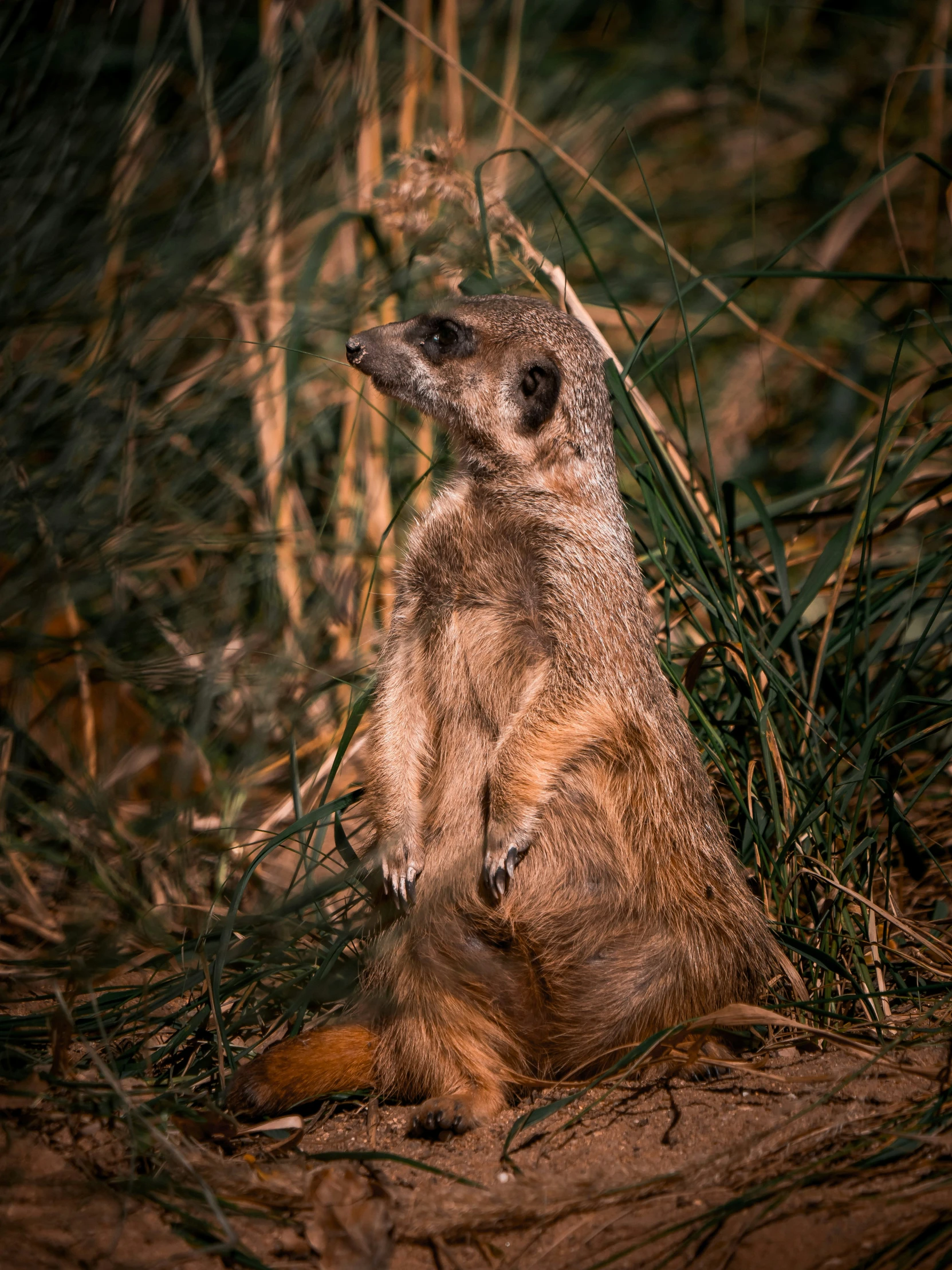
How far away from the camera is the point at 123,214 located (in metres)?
3.20

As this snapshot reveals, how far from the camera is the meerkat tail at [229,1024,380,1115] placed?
1974 mm

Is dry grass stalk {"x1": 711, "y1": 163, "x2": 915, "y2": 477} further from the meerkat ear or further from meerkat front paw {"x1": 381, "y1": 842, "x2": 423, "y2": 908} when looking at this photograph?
meerkat front paw {"x1": 381, "y1": 842, "x2": 423, "y2": 908}

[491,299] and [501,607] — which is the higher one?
[491,299]

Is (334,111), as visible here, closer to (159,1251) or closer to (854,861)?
(854,861)

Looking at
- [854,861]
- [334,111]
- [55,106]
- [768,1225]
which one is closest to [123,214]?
[55,106]

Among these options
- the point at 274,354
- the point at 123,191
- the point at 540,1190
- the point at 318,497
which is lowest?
the point at 540,1190

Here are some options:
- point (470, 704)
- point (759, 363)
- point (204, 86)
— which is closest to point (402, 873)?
point (470, 704)

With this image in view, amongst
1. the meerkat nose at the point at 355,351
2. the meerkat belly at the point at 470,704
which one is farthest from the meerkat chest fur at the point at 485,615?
the meerkat nose at the point at 355,351

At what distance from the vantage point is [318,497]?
4.32 meters

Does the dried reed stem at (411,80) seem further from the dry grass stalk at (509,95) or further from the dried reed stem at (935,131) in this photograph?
the dried reed stem at (935,131)

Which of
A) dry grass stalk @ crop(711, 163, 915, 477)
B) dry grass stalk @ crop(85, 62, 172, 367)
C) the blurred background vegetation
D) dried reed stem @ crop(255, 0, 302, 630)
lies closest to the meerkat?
the blurred background vegetation

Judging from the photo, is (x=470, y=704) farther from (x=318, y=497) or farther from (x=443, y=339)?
(x=318, y=497)

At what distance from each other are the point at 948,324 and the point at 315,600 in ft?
9.24

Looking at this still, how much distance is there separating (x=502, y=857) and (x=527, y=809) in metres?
0.10
